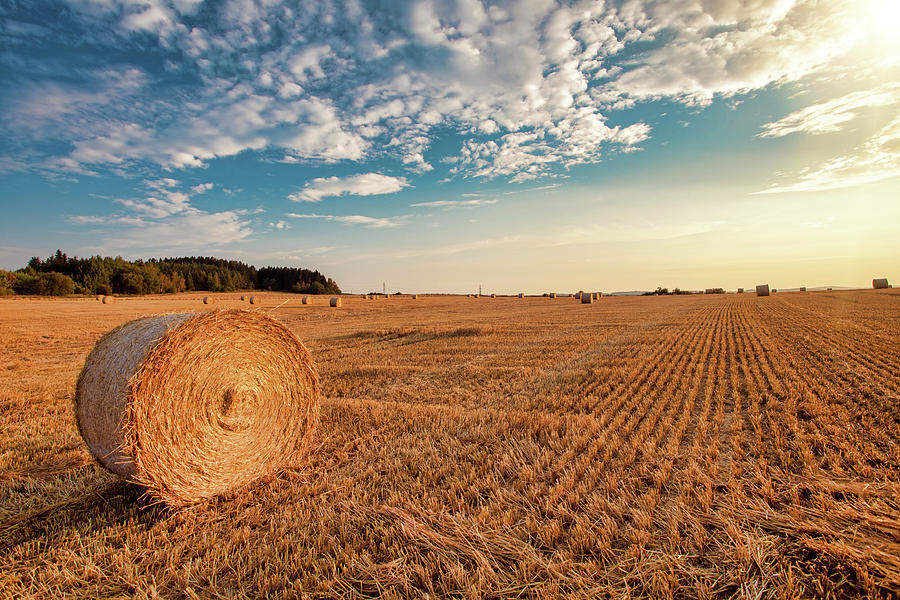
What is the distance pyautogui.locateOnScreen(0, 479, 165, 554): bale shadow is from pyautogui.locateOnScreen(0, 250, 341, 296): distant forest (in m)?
70.7

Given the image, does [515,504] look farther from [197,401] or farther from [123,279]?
[123,279]

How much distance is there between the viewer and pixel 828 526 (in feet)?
11.2

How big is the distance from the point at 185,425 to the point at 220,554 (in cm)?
155

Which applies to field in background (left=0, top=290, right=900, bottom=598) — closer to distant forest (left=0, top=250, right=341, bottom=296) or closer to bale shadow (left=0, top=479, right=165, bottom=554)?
bale shadow (left=0, top=479, right=165, bottom=554)

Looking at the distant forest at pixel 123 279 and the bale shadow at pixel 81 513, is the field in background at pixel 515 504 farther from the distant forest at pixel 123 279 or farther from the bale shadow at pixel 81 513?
the distant forest at pixel 123 279

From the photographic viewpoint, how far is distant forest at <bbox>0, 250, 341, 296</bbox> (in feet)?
195

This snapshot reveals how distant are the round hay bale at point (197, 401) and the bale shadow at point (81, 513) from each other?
352 millimetres

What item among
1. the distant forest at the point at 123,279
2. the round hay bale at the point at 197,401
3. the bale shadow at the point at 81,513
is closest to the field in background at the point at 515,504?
the bale shadow at the point at 81,513

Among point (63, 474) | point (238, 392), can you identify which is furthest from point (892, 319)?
point (63, 474)

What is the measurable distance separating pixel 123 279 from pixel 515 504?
81.5 metres

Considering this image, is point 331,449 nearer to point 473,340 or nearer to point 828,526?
point 828,526

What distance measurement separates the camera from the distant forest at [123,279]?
195ft

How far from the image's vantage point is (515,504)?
13.5 feet

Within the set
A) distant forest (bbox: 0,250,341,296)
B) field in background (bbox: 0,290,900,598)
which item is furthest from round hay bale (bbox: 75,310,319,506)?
distant forest (bbox: 0,250,341,296)
